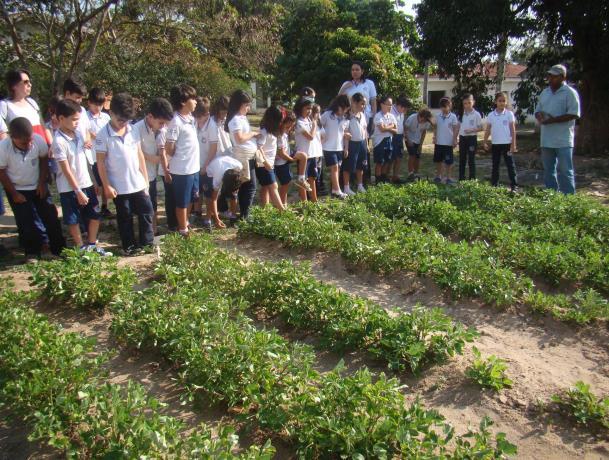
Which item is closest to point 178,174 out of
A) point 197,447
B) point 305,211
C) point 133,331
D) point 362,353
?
point 305,211

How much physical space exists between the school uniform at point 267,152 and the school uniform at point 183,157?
96 centimetres

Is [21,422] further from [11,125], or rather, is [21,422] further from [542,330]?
[542,330]

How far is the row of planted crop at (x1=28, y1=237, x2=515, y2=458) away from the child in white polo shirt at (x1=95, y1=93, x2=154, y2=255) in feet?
5.85

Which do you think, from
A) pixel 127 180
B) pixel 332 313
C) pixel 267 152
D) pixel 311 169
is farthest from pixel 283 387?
pixel 311 169

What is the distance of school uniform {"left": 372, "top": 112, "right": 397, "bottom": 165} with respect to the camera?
9.64 meters

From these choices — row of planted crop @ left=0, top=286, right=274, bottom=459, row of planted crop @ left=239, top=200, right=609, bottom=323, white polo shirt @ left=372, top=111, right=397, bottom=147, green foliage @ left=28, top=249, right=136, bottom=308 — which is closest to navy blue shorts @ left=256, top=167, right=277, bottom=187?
row of planted crop @ left=239, top=200, right=609, bottom=323

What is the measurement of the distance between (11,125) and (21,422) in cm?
339

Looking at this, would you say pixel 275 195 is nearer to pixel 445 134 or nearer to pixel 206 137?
pixel 206 137

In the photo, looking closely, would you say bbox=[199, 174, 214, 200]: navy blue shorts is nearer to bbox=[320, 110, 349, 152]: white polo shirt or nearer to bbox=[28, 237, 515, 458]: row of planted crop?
bbox=[320, 110, 349, 152]: white polo shirt

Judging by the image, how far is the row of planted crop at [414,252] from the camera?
4.56 metres

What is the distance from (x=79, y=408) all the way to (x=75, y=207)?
3455 millimetres

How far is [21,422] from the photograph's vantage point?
10.2 feet

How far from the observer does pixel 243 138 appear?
6.63 m

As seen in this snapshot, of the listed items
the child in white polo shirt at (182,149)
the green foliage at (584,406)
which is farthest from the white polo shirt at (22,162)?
the green foliage at (584,406)
